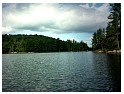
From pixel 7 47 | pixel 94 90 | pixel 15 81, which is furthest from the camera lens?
pixel 7 47

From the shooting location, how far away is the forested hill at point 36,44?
6462 cm

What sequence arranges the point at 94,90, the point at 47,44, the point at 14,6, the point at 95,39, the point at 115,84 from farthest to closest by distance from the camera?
the point at 47,44 → the point at 95,39 → the point at 14,6 → the point at 115,84 → the point at 94,90

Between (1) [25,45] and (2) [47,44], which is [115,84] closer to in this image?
(1) [25,45]

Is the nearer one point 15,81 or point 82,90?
point 82,90

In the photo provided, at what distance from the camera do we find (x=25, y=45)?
238 ft

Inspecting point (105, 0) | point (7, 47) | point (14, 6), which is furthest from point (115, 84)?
point (7, 47)

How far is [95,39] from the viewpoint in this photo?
189 ft

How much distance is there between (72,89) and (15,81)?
4290mm

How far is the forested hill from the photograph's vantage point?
6462 cm

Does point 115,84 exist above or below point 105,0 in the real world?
below

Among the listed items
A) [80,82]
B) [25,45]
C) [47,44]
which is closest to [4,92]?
[80,82]

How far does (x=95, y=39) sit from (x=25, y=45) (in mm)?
25482

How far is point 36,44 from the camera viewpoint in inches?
3039

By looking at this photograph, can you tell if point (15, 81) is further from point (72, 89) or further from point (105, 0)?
point (105, 0)
